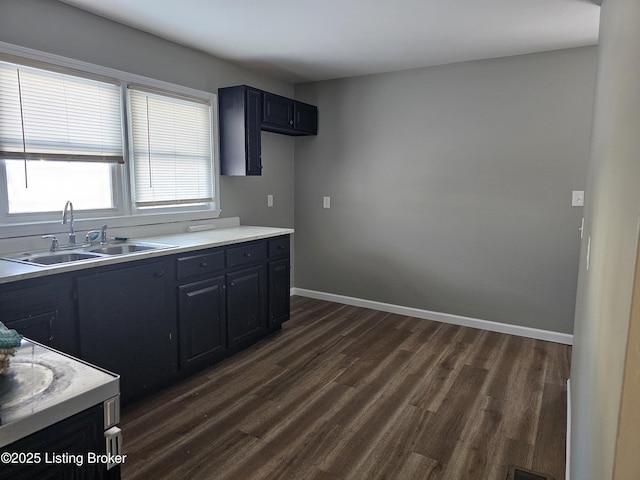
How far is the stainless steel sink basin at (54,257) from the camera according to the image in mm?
2371

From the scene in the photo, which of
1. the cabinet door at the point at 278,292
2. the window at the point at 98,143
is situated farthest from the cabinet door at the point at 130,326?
the cabinet door at the point at 278,292

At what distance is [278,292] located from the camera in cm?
376

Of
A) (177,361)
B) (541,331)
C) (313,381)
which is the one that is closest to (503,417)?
(313,381)

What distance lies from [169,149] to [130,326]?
1.57 m

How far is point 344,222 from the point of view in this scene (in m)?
4.70

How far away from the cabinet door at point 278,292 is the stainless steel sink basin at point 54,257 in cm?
147

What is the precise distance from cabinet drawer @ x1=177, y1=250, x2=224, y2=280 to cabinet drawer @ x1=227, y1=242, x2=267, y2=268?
0.10 meters

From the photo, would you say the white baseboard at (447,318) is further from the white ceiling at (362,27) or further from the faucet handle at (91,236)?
the faucet handle at (91,236)

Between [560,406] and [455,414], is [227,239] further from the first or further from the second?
[560,406]

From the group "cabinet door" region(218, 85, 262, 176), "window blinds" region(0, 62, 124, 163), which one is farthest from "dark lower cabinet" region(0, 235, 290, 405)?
"window blinds" region(0, 62, 124, 163)

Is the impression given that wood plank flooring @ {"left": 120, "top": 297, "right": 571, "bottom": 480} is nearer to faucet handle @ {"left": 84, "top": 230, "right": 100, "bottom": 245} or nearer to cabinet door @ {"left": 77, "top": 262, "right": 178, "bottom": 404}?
cabinet door @ {"left": 77, "top": 262, "right": 178, "bottom": 404}

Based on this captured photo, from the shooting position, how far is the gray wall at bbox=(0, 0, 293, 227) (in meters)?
2.51

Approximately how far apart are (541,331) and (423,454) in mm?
2150

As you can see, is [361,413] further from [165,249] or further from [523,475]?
[165,249]
